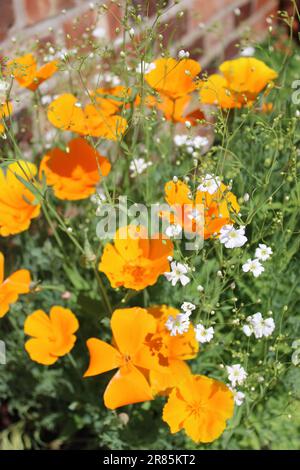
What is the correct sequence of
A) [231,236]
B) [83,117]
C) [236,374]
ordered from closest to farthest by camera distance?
[231,236], [236,374], [83,117]

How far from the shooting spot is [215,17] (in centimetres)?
190

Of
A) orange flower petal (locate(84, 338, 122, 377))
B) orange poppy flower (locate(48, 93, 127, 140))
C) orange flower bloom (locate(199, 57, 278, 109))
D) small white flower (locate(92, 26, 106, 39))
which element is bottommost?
orange flower petal (locate(84, 338, 122, 377))

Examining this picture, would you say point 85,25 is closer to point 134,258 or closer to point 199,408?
point 134,258

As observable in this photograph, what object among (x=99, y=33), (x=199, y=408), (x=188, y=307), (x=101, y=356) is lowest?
(x=199, y=408)

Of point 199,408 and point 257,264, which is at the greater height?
point 257,264

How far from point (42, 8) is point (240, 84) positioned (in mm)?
523

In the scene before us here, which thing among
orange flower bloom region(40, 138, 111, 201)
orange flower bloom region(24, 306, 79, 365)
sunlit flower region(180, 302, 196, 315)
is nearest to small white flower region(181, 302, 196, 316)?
sunlit flower region(180, 302, 196, 315)

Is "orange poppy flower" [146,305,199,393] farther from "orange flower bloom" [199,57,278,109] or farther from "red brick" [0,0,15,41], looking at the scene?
"red brick" [0,0,15,41]

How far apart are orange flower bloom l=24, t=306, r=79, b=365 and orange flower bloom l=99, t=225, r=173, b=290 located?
13 cm

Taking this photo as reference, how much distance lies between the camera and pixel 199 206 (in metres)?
0.89

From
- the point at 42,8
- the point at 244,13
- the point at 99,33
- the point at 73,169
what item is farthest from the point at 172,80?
the point at 244,13

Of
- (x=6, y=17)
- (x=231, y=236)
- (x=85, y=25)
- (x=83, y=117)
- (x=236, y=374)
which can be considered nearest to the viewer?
(x=231, y=236)

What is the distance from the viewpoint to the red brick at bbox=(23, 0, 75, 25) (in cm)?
129
